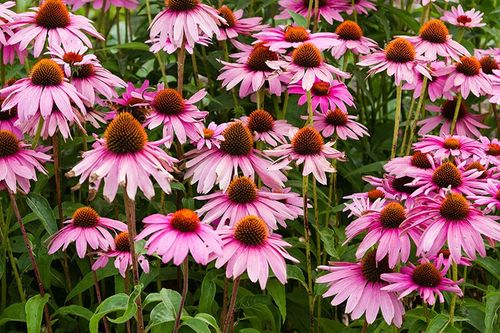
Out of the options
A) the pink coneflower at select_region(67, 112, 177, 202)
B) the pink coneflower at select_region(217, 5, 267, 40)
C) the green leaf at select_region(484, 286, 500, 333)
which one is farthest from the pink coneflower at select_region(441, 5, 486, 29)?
the pink coneflower at select_region(67, 112, 177, 202)

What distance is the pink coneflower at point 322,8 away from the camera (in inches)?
107

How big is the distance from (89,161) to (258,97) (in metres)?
0.79

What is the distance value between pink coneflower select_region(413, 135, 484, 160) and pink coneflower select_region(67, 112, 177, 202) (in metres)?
0.83

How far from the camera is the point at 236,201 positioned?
1810mm

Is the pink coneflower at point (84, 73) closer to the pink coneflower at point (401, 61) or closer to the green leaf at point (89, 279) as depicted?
the green leaf at point (89, 279)

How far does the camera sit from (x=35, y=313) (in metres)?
1.83

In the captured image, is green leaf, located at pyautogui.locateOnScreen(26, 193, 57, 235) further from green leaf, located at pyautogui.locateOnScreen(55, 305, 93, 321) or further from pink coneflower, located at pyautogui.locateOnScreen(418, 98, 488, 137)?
pink coneflower, located at pyautogui.locateOnScreen(418, 98, 488, 137)

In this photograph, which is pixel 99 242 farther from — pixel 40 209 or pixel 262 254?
pixel 262 254

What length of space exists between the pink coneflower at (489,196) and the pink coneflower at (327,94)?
0.50m

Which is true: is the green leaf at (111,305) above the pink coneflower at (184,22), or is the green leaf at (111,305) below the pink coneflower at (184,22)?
below

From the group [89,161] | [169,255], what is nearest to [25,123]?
[89,161]

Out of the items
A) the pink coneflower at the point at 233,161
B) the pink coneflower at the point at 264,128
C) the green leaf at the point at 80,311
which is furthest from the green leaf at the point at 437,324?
the green leaf at the point at 80,311

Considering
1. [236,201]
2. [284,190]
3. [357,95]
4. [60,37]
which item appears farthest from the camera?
[357,95]

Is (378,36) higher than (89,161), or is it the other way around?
(89,161)
